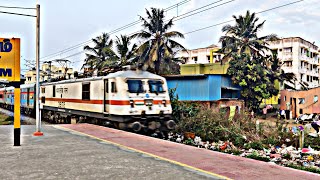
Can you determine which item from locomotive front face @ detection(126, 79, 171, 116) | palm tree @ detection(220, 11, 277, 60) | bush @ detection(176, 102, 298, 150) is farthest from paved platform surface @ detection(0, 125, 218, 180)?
palm tree @ detection(220, 11, 277, 60)

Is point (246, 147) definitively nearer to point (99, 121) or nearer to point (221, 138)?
point (221, 138)

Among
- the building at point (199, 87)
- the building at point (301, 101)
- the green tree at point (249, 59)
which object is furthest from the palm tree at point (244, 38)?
the building at point (199, 87)

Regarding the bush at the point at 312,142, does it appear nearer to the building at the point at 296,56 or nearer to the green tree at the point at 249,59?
the green tree at the point at 249,59

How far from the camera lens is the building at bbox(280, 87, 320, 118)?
36812 millimetres

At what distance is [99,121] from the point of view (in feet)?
55.5

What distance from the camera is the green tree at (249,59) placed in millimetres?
36312

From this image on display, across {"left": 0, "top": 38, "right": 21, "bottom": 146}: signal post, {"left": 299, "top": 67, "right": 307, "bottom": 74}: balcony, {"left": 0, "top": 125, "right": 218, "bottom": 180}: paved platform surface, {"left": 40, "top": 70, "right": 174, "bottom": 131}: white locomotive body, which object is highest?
{"left": 299, "top": 67, "right": 307, "bottom": 74}: balcony

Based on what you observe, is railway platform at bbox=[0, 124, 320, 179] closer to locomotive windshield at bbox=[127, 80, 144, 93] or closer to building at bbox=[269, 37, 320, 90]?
locomotive windshield at bbox=[127, 80, 144, 93]

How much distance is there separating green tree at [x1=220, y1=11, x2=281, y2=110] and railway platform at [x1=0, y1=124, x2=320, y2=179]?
26.4 m

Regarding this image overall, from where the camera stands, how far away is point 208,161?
27.4ft

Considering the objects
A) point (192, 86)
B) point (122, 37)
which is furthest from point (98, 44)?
point (192, 86)

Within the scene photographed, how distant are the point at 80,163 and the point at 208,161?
3.10m

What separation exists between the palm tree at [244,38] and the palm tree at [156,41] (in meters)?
8.21

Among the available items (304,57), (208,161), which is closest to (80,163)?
(208,161)
